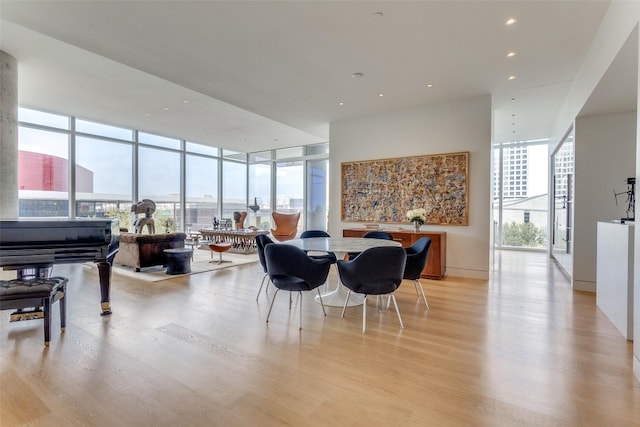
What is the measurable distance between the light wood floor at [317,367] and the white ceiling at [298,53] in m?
3.18

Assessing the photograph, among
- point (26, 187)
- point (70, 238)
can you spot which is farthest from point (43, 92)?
point (70, 238)

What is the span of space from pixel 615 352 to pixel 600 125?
3535mm

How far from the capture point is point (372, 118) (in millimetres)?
6395

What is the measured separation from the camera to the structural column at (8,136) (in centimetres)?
424

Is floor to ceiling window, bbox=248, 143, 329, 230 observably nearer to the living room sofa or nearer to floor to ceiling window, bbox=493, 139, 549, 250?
the living room sofa

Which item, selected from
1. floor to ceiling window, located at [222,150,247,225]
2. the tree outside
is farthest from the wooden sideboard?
floor to ceiling window, located at [222,150,247,225]

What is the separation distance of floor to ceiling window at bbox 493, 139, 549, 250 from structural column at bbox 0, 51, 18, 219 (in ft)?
34.1

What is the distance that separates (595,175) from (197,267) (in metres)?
6.91

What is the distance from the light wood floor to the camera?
177cm

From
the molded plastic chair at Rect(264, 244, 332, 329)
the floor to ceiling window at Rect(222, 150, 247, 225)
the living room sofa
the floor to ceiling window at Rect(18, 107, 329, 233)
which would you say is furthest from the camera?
the floor to ceiling window at Rect(222, 150, 247, 225)

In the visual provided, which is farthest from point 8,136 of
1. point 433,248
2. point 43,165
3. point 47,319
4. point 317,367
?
point 433,248

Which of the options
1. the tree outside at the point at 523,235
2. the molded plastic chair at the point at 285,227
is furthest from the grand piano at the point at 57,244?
the tree outside at the point at 523,235

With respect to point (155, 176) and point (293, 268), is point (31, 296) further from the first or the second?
point (155, 176)

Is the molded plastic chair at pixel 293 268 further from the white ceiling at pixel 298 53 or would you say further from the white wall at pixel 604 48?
the white wall at pixel 604 48
